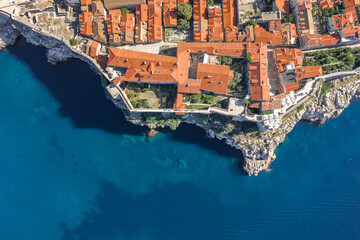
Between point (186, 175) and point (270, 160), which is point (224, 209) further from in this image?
point (270, 160)

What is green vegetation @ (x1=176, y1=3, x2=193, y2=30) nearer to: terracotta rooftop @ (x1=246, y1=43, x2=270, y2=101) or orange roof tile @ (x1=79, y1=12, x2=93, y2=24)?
terracotta rooftop @ (x1=246, y1=43, x2=270, y2=101)

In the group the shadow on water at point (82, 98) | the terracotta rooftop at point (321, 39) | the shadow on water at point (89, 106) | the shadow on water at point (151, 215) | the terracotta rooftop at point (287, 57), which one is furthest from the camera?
the shadow on water at point (82, 98)

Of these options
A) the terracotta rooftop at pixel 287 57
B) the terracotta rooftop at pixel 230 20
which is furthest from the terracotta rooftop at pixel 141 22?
the terracotta rooftop at pixel 287 57

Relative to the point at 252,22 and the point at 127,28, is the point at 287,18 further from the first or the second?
the point at 127,28

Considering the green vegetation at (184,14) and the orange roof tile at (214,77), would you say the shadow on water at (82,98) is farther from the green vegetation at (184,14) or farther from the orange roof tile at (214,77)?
the green vegetation at (184,14)

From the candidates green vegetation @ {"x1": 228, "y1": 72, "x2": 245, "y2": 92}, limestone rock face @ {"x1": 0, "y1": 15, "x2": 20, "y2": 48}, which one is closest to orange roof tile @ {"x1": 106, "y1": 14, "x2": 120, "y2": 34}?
green vegetation @ {"x1": 228, "y1": 72, "x2": 245, "y2": 92}

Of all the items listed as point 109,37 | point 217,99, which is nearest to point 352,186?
point 217,99

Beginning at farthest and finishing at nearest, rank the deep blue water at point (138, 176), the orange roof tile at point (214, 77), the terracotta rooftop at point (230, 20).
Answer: the deep blue water at point (138, 176)
the terracotta rooftop at point (230, 20)
the orange roof tile at point (214, 77)
